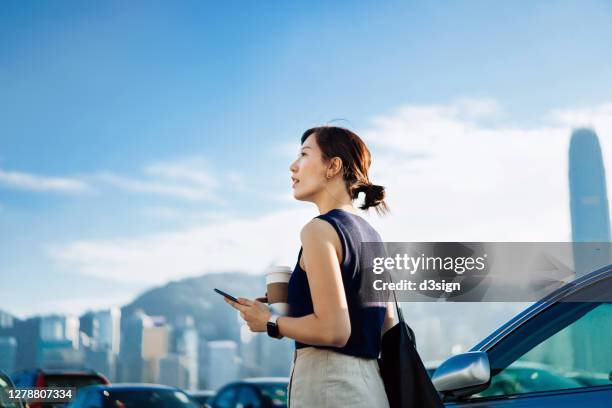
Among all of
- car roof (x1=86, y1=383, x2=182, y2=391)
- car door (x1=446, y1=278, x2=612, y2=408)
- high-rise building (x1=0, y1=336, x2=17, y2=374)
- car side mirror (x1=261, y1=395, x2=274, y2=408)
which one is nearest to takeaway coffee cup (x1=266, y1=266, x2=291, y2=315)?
car door (x1=446, y1=278, x2=612, y2=408)

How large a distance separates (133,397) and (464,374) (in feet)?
23.4

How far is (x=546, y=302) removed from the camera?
2.81 metres

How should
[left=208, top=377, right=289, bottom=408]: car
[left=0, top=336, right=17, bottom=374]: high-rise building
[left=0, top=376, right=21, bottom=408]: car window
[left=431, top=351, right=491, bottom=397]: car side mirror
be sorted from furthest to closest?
[left=0, top=336, right=17, bottom=374]: high-rise building → [left=208, top=377, right=289, bottom=408]: car → [left=0, top=376, right=21, bottom=408]: car window → [left=431, top=351, right=491, bottom=397]: car side mirror

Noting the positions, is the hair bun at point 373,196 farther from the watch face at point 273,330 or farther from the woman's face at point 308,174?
the watch face at point 273,330

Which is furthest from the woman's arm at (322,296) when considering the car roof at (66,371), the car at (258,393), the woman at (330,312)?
the car at (258,393)

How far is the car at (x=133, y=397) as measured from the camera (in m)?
9.10

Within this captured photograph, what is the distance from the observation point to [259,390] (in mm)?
12688

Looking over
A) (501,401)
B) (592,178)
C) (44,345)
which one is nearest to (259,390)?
(501,401)

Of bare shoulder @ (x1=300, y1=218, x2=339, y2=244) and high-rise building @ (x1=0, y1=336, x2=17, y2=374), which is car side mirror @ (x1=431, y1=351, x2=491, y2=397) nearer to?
Answer: bare shoulder @ (x1=300, y1=218, x2=339, y2=244)

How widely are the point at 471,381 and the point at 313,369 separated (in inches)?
26.5

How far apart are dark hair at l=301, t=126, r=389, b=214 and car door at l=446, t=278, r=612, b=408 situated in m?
0.72

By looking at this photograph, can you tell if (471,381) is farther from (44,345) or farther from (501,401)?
(44,345)

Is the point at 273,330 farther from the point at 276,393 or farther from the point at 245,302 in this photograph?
the point at 276,393

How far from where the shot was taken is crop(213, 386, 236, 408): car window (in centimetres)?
1335
